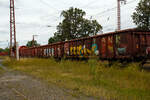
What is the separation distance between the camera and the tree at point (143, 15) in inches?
1318

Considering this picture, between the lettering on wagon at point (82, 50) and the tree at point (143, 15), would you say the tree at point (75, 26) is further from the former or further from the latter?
the lettering on wagon at point (82, 50)

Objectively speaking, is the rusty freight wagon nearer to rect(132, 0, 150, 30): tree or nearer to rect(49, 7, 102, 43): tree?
rect(132, 0, 150, 30): tree

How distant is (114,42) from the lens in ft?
37.8

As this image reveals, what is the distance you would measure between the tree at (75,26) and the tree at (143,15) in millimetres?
15820

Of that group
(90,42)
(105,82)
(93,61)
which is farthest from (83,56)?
(105,82)

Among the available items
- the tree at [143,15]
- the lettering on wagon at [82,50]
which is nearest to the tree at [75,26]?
the tree at [143,15]

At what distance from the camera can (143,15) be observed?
33.8m

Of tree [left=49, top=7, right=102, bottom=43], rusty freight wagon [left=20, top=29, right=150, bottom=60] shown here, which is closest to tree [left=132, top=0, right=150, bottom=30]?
tree [left=49, top=7, right=102, bottom=43]

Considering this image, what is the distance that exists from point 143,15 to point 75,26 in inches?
817

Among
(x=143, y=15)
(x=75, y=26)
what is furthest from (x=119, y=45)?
(x=75, y=26)

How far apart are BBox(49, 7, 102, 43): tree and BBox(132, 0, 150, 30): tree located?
1582 cm

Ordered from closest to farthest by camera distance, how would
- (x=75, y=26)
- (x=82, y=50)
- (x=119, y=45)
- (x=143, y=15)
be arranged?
(x=119, y=45) < (x=82, y=50) < (x=143, y=15) < (x=75, y=26)

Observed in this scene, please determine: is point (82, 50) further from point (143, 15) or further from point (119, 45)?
point (143, 15)

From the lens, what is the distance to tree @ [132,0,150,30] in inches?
1318
